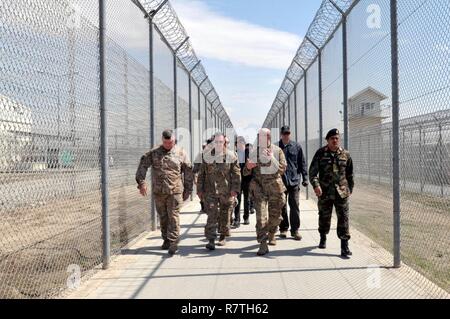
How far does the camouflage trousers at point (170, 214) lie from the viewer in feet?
19.5

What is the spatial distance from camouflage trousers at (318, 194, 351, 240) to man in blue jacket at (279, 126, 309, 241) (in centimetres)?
87

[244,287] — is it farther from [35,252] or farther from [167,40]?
[167,40]

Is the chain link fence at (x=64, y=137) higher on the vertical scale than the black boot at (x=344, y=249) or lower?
higher

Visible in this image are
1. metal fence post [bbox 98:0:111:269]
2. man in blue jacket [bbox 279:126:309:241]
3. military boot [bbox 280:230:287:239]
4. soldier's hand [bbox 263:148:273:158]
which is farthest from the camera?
military boot [bbox 280:230:287:239]

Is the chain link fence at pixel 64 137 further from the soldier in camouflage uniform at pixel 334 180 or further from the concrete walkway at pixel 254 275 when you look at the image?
the soldier in camouflage uniform at pixel 334 180

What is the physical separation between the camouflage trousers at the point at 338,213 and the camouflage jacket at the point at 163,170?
6.01 ft

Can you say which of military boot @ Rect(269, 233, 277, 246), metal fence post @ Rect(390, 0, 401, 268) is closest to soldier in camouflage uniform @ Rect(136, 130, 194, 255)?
A: military boot @ Rect(269, 233, 277, 246)

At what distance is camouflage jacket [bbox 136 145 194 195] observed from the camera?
596 cm

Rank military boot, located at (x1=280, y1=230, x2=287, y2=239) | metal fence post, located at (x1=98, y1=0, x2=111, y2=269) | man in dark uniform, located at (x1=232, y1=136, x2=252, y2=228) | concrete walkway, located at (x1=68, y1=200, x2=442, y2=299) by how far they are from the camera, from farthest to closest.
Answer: man in dark uniform, located at (x1=232, y1=136, x2=252, y2=228) → military boot, located at (x1=280, y1=230, x2=287, y2=239) → metal fence post, located at (x1=98, y1=0, x2=111, y2=269) → concrete walkway, located at (x1=68, y1=200, x2=442, y2=299)

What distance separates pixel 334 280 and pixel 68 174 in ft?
9.20

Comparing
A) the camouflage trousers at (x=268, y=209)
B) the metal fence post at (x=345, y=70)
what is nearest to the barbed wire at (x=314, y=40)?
Answer: the metal fence post at (x=345, y=70)

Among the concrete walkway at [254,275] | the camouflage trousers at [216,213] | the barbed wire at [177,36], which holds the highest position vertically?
the barbed wire at [177,36]

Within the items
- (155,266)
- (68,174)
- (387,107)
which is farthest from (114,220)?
(387,107)

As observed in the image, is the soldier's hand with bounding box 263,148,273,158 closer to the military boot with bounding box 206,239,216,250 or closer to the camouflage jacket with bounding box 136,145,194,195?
the camouflage jacket with bounding box 136,145,194,195
